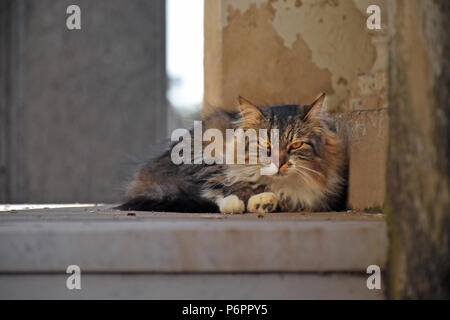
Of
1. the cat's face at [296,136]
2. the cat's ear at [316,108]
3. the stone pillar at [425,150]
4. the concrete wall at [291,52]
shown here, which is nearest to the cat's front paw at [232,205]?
the cat's face at [296,136]

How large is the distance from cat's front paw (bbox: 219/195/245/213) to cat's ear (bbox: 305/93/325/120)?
59 cm

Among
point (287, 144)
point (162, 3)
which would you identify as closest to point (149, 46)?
point (162, 3)

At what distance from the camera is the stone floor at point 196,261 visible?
1.74 metres

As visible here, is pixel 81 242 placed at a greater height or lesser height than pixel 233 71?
lesser

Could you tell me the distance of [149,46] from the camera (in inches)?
274

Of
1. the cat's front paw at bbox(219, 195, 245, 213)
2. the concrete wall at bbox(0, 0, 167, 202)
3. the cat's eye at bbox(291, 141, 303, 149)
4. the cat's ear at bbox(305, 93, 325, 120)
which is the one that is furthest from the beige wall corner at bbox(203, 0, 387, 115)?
the concrete wall at bbox(0, 0, 167, 202)

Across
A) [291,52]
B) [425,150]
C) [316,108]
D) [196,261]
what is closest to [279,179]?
[316,108]

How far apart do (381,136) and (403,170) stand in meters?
0.99

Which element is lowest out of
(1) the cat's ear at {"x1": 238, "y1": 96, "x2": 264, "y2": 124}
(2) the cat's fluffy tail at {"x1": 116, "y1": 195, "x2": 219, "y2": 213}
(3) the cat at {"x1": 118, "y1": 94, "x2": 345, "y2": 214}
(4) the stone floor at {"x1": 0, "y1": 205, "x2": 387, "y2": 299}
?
(4) the stone floor at {"x1": 0, "y1": 205, "x2": 387, "y2": 299}

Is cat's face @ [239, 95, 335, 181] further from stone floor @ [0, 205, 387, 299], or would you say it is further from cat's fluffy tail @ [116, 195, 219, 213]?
stone floor @ [0, 205, 387, 299]

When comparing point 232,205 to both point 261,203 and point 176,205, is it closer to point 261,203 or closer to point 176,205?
point 261,203

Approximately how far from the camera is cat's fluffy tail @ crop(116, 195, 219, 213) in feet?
8.79

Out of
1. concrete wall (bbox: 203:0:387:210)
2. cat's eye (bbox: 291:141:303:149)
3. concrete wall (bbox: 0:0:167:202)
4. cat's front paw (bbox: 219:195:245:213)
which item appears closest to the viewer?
cat's front paw (bbox: 219:195:245:213)

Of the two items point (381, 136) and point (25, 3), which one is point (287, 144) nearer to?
point (381, 136)
